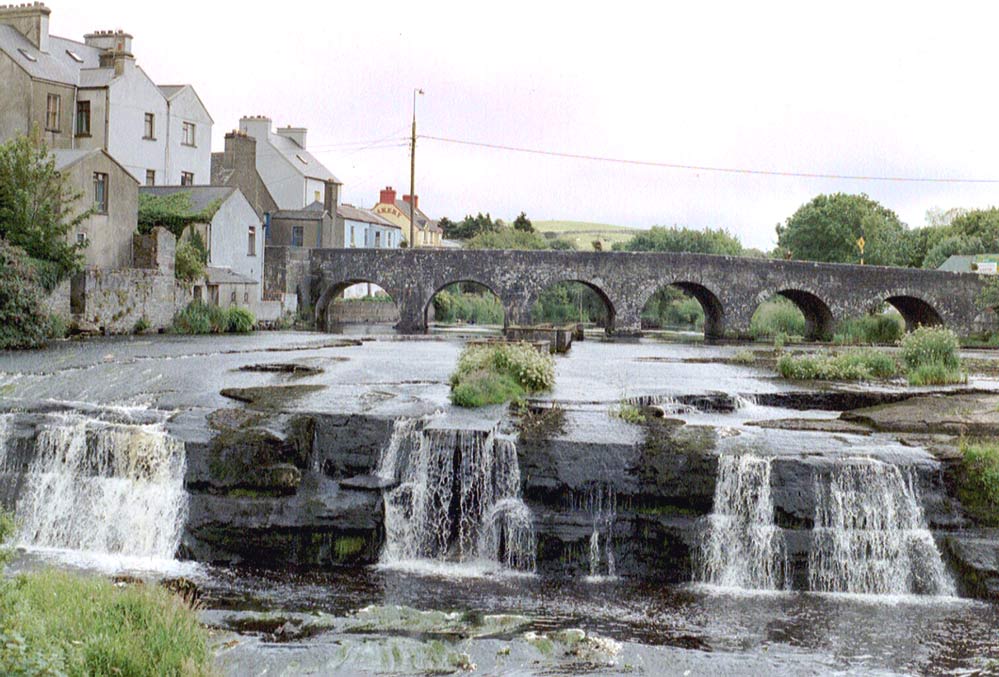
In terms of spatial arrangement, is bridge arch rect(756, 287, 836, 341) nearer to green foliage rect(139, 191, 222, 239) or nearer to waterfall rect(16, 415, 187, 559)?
green foliage rect(139, 191, 222, 239)

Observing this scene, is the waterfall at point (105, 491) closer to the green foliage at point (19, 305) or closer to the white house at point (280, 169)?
the green foliage at point (19, 305)

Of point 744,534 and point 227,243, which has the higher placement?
point 227,243

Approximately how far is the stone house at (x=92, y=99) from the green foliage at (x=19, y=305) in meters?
12.9

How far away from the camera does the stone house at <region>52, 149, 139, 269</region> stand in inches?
1407

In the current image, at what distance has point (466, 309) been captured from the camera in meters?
66.4

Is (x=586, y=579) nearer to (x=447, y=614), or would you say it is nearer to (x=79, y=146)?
(x=447, y=614)

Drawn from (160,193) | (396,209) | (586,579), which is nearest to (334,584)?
(586,579)

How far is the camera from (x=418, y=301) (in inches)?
2035

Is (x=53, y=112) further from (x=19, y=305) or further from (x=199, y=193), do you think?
(x=19, y=305)

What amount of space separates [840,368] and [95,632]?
21279 millimetres

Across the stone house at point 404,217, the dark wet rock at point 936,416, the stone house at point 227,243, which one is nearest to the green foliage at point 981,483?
the dark wet rock at point 936,416

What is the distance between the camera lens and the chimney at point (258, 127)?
207 feet

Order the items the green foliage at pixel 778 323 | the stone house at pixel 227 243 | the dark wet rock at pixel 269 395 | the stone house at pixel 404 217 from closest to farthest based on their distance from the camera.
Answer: the dark wet rock at pixel 269 395, the stone house at pixel 227 243, the green foliage at pixel 778 323, the stone house at pixel 404 217

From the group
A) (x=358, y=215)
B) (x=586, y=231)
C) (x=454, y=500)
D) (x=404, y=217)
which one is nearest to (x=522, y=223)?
(x=404, y=217)
